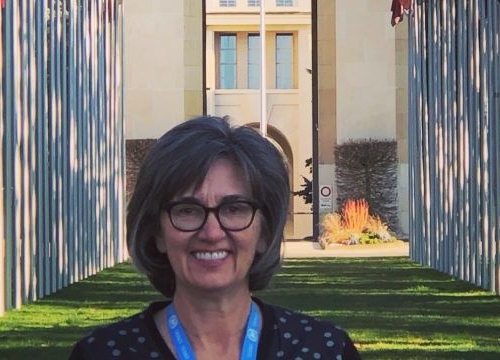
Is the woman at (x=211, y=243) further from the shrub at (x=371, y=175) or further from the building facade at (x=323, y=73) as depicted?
the shrub at (x=371, y=175)

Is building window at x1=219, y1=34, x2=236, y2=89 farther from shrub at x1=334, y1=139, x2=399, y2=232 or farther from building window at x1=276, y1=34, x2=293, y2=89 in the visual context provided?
shrub at x1=334, y1=139, x2=399, y2=232

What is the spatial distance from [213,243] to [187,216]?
7 centimetres

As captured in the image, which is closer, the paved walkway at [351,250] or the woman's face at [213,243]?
the woman's face at [213,243]

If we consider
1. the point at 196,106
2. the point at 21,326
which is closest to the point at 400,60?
the point at 196,106

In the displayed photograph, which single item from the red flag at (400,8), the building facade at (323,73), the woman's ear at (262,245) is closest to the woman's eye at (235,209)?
the woman's ear at (262,245)

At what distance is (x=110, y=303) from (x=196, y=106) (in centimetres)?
1917

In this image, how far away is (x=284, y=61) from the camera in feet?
152

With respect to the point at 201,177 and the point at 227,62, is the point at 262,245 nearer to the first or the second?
the point at 201,177

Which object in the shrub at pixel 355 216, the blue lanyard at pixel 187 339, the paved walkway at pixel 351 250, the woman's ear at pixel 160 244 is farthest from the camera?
the shrub at pixel 355 216

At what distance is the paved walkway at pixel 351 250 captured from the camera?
23.3m

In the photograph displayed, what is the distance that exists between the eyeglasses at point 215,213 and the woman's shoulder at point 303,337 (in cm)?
21

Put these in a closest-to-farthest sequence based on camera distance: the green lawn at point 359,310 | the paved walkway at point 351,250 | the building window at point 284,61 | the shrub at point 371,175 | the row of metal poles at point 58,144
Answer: the green lawn at point 359,310
the row of metal poles at point 58,144
the paved walkway at point 351,250
the shrub at point 371,175
the building window at point 284,61

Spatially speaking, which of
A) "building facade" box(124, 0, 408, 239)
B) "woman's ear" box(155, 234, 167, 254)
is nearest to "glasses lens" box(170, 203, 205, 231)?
"woman's ear" box(155, 234, 167, 254)

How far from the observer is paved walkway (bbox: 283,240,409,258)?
2328cm
